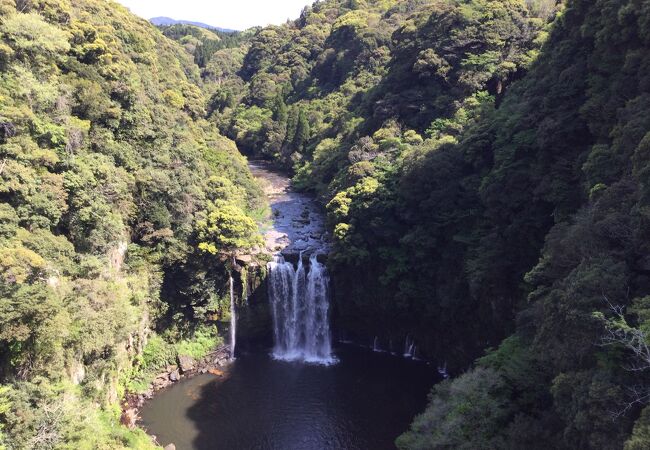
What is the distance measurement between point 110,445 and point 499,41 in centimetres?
4474

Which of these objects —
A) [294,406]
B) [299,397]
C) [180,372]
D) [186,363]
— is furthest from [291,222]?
[294,406]

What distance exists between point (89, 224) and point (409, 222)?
21026 millimetres

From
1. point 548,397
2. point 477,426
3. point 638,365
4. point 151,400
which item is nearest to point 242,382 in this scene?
point 151,400

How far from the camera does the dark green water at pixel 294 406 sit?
86.3ft

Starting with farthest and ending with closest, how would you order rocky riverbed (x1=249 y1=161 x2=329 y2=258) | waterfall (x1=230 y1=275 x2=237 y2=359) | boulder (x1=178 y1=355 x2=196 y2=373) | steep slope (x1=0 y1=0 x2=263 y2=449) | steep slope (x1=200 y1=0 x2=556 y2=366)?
rocky riverbed (x1=249 y1=161 x2=329 y2=258) < waterfall (x1=230 y1=275 x2=237 y2=359) < boulder (x1=178 y1=355 x2=196 y2=373) < steep slope (x1=200 y1=0 x2=556 y2=366) < steep slope (x1=0 y1=0 x2=263 y2=449)

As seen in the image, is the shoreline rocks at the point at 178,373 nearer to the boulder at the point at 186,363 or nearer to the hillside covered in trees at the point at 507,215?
the boulder at the point at 186,363

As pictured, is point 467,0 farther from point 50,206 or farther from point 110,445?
point 110,445

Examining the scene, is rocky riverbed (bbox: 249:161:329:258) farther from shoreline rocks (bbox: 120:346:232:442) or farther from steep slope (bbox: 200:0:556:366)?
shoreline rocks (bbox: 120:346:232:442)

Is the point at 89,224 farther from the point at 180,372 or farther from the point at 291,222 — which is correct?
the point at 291,222

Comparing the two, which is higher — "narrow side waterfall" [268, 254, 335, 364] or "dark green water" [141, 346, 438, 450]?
"narrow side waterfall" [268, 254, 335, 364]

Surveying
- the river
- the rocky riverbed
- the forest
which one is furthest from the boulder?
the rocky riverbed

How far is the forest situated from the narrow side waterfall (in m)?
1.54

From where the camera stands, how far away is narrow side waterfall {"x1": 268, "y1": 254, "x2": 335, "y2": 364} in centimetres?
3644

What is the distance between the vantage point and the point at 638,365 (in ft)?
38.8
